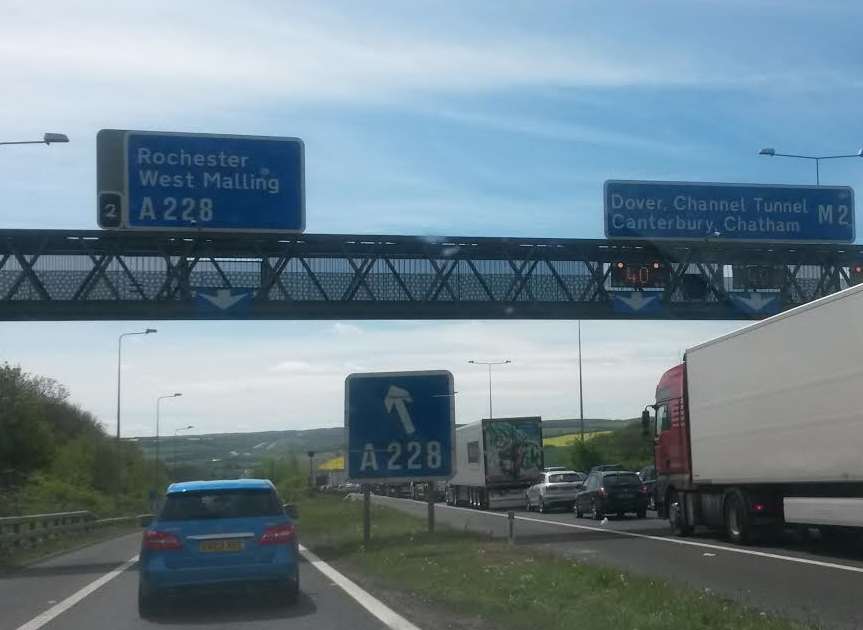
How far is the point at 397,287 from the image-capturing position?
3078cm

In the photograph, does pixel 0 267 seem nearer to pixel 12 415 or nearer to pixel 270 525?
pixel 270 525

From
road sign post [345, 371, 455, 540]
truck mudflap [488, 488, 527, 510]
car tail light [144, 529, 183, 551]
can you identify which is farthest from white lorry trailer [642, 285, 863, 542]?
truck mudflap [488, 488, 527, 510]

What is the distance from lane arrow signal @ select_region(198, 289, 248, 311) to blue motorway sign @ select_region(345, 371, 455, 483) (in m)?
7.59

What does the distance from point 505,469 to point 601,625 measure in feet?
137

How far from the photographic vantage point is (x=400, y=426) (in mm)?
21828

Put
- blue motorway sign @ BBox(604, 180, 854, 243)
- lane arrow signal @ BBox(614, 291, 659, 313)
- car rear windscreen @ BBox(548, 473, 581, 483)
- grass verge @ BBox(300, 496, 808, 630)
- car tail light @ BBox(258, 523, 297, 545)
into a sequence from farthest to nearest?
car rear windscreen @ BBox(548, 473, 581, 483) < lane arrow signal @ BBox(614, 291, 659, 313) < blue motorway sign @ BBox(604, 180, 854, 243) < car tail light @ BBox(258, 523, 297, 545) < grass verge @ BBox(300, 496, 808, 630)

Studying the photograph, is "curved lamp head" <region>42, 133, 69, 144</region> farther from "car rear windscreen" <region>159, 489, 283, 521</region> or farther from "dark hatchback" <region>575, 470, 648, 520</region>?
"dark hatchback" <region>575, 470, 648, 520</region>

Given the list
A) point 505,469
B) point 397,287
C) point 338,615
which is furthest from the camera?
point 505,469

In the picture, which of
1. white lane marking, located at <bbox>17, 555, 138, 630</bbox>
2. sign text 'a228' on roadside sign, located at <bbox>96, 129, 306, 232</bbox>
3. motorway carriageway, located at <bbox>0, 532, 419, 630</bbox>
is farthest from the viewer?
sign text 'a228' on roadside sign, located at <bbox>96, 129, 306, 232</bbox>

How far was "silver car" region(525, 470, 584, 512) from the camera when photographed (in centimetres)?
4612

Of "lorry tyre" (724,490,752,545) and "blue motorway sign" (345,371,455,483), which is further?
"lorry tyre" (724,490,752,545)

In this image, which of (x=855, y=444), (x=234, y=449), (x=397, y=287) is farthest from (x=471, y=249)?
(x=234, y=449)

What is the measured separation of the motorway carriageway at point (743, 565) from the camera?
13211mm

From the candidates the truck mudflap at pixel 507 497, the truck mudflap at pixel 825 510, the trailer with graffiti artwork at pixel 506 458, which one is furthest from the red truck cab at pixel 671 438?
the truck mudflap at pixel 507 497
